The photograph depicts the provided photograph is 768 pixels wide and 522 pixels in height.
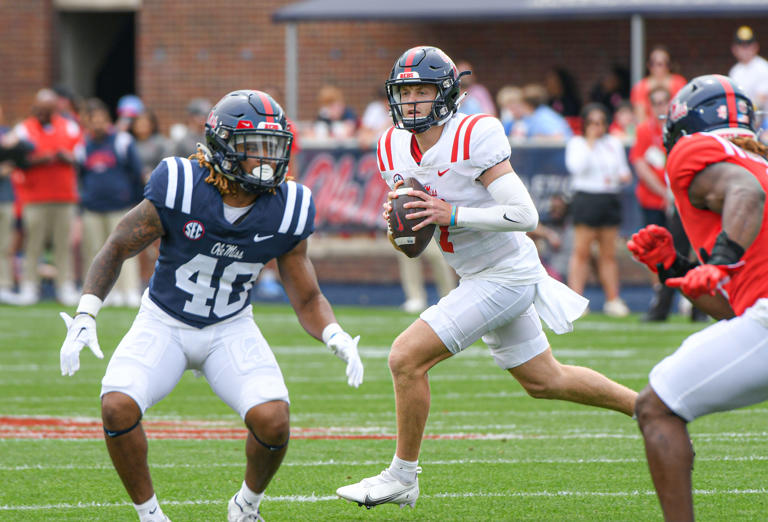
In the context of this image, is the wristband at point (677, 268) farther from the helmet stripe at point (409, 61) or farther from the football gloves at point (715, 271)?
the helmet stripe at point (409, 61)

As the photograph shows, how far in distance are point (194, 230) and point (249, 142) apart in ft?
1.27

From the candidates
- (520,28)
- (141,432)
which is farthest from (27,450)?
(520,28)

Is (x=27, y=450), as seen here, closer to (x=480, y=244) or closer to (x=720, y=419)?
(x=480, y=244)

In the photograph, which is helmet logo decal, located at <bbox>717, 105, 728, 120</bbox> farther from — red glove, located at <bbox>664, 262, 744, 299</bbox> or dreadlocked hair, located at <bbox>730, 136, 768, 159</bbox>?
red glove, located at <bbox>664, 262, 744, 299</bbox>

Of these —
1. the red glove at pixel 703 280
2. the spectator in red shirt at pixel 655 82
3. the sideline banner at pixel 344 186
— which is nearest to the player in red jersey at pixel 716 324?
the red glove at pixel 703 280

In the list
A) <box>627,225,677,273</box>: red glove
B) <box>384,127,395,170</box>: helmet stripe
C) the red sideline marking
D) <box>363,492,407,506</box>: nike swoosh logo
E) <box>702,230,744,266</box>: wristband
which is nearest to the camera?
<box>702,230,744,266</box>: wristband

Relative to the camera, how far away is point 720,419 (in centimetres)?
689

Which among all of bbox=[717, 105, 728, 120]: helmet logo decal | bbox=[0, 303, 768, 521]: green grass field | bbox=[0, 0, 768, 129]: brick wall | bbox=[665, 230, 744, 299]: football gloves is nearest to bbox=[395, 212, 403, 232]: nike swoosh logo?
bbox=[0, 303, 768, 521]: green grass field

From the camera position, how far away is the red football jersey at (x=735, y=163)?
3.84 meters

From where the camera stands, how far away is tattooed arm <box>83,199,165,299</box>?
4641 millimetres

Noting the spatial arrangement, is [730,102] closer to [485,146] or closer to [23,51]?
[485,146]

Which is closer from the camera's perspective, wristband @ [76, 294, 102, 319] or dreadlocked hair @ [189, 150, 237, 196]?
wristband @ [76, 294, 102, 319]

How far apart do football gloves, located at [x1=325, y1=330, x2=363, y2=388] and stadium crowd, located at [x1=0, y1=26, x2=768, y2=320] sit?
721 centimetres

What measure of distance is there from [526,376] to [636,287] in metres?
10.6
